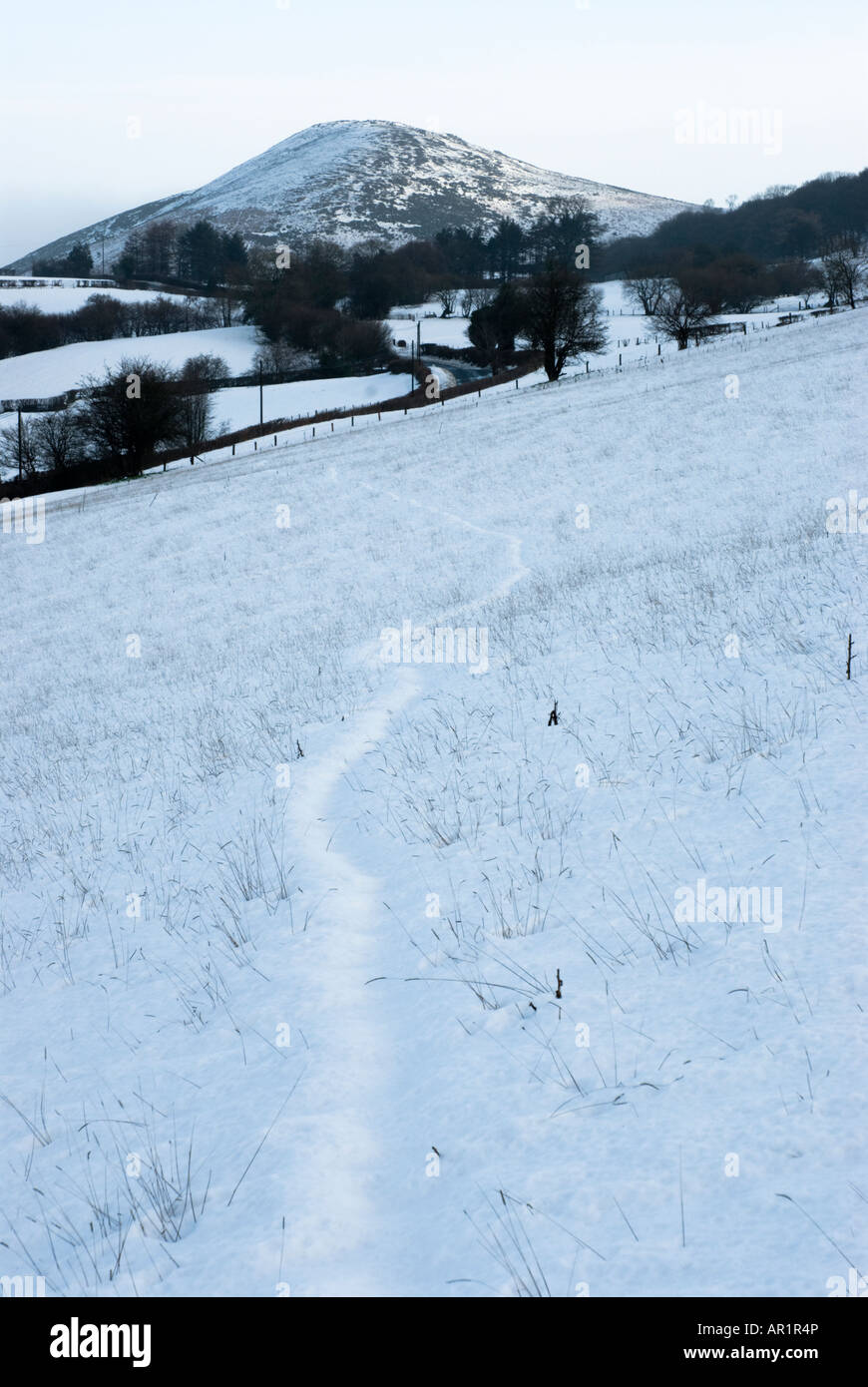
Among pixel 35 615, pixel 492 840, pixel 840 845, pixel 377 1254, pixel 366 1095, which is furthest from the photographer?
pixel 35 615

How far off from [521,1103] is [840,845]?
2.38 meters

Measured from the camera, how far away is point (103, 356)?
10312 cm

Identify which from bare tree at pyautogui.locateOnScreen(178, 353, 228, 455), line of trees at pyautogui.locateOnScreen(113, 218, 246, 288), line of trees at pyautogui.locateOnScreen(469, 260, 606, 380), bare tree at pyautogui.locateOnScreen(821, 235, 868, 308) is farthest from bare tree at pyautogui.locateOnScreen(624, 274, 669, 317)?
line of trees at pyautogui.locateOnScreen(113, 218, 246, 288)

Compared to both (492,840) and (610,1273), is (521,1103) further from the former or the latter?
(492,840)

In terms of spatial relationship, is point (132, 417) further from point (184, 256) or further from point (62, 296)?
point (184, 256)

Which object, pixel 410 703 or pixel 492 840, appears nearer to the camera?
pixel 492 840

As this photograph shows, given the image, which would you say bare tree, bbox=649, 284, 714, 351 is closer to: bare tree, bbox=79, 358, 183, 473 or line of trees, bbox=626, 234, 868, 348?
line of trees, bbox=626, 234, 868, 348

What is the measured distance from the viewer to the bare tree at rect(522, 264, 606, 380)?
55594mm

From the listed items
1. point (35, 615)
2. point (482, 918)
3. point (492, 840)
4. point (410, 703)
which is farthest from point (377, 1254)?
point (35, 615)

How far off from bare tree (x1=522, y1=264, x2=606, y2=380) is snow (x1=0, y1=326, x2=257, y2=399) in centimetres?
4725

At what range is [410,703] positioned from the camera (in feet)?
33.8

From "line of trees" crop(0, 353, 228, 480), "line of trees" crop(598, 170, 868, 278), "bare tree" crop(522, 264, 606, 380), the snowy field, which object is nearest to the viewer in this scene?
the snowy field

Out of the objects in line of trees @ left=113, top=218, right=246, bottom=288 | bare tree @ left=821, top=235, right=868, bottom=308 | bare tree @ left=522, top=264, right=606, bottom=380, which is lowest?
bare tree @ left=522, top=264, right=606, bottom=380

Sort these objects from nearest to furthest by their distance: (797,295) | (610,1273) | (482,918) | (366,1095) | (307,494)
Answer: (610,1273), (366,1095), (482,918), (307,494), (797,295)
